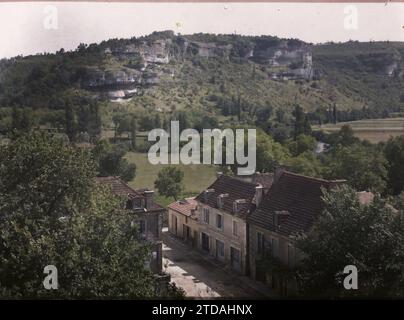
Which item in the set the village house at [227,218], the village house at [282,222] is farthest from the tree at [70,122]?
the village house at [282,222]


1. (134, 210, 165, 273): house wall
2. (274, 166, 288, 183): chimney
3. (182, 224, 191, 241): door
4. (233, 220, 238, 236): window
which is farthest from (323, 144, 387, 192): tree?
(134, 210, 165, 273): house wall

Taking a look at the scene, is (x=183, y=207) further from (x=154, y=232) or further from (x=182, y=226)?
(x=154, y=232)

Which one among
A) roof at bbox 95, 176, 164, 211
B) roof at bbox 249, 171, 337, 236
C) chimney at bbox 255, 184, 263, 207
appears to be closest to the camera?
roof at bbox 249, 171, 337, 236

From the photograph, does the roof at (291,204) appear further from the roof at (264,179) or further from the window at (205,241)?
the window at (205,241)

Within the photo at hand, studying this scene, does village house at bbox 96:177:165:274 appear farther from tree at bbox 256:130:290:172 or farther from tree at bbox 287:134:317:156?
tree at bbox 287:134:317:156

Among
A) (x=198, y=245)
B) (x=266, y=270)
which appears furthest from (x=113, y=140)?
(x=266, y=270)

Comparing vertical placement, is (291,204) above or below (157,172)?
below

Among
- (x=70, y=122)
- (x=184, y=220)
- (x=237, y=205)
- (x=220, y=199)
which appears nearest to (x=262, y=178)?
(x=237, y=205)
